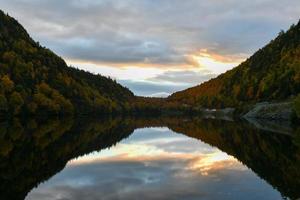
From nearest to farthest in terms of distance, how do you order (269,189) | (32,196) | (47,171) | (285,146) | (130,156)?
1. (32,196)
2. (269,189)
3. (47,171)
4. (130,156)
5. (285,146)

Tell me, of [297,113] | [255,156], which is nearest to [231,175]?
[255,156]

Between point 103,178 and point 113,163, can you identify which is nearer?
point 103,178

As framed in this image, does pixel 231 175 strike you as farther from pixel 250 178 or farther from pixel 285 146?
pixel 285 146

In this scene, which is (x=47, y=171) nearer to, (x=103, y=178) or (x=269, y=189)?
(x=103, y=178)

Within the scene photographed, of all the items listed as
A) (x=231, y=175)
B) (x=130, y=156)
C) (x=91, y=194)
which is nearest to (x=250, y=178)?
(x=231, y=175)

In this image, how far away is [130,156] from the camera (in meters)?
70.8

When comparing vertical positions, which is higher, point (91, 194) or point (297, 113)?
point (297, 113)

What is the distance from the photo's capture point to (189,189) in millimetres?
41531

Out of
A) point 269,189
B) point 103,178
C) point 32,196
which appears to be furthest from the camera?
point 103,178

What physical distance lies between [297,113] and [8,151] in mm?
91773

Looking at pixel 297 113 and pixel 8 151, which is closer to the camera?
pixel 8 151

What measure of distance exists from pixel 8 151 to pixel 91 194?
31.8m

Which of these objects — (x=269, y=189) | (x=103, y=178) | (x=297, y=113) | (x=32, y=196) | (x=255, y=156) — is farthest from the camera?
(x=297, y=113)

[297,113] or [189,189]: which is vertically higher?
[297,113]
